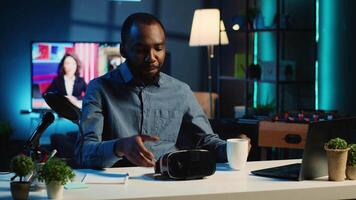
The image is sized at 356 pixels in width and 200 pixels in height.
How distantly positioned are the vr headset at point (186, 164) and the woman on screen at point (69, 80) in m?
4.63

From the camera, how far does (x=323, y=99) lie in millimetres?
5707

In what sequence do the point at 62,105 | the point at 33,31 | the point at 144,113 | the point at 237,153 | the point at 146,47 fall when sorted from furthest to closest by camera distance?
1. the point at 33,31
2. the point at 144,113
3. the point at 146,47
4. the point at 237,153
5. the point at 62,105

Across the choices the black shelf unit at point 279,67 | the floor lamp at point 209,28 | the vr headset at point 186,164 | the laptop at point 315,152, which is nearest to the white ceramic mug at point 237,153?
the laptop at point 315,152

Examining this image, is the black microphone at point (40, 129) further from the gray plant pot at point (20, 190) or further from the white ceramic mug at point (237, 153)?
the white ceramic mug at point (237, 153)

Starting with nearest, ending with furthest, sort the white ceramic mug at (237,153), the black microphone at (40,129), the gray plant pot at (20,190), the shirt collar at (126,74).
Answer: the gray plant pot at (20,190) → the black microphone at (40,129) → the white ceramic mug at (237,153) → the shirt collar at (126,74)

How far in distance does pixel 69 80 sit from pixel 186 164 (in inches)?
187

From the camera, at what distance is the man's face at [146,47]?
105 inches

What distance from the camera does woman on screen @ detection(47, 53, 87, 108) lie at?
681 centimetres

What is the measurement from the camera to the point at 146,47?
2680mm

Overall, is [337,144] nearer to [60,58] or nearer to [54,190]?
[54,190]

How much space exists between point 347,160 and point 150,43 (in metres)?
0.88

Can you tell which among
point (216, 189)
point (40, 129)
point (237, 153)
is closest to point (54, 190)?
point (40, 129)

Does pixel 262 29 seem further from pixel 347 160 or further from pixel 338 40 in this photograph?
pixel 347 160

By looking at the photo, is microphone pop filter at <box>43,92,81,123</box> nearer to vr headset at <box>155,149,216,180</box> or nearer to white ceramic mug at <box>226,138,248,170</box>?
vr headset at <box>155,149,216,180</box>
